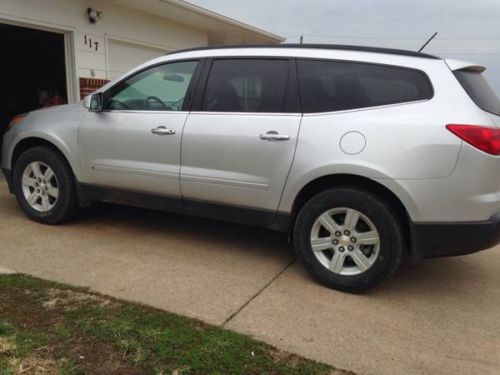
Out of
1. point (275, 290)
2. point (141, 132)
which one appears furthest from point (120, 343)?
point (141, 132)

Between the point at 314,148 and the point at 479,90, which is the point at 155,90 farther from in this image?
the point at 479,90

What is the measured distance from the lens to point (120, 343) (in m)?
2.82

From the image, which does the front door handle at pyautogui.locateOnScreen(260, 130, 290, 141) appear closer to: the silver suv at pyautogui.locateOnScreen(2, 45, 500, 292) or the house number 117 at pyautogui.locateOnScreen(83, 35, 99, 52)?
the silver suv at pyautogui.locateOnScreen(2, 45, 500, 292)

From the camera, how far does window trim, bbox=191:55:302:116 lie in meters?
3.90

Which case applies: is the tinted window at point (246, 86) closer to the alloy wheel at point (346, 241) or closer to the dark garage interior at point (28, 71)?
the alloy wheel at point (346, 241)

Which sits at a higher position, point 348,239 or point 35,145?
point 35,145

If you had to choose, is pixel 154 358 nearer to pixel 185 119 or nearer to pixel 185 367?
pixel 185 367

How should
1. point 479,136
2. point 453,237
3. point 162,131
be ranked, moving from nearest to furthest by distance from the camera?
point 479,136 < point 453,237 < point 162,131

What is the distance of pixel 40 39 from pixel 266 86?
9225 mm

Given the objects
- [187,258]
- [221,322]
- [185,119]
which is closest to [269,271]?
[187,258]

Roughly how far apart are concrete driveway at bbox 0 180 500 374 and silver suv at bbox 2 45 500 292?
37 centimetres

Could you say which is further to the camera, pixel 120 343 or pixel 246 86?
pixel 246 86

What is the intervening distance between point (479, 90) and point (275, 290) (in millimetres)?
2167

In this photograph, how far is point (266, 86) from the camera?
4.06 m
